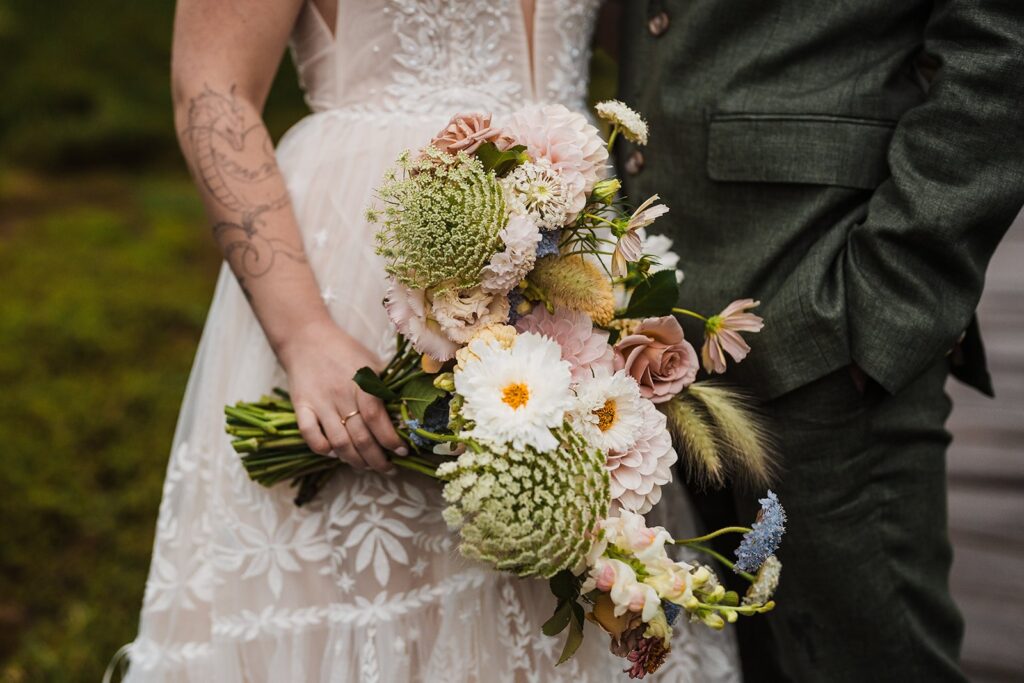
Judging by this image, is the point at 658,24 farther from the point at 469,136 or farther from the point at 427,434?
the point at 427,434

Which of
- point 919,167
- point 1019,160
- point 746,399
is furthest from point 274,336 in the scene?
point 1019,160

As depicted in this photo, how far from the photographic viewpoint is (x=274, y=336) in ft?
4.95

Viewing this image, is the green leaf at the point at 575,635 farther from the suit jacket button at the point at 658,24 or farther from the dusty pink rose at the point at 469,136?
the suit jacket button at the point at 658,24

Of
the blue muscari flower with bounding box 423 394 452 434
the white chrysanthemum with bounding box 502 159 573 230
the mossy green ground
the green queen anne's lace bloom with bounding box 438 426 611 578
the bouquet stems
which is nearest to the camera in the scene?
the green queen anne's lace bloom with bounding box 438 426 611 578

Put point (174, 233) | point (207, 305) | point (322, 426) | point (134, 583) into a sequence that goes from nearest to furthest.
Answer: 1. point (322, 426)
2. point (134, 583)
3. point (207, 305)
4. point (174, 233)

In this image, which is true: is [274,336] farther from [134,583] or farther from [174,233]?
[174,233]

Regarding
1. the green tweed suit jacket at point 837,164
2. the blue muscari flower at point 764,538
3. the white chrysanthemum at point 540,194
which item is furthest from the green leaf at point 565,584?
the green tweed suit jacket at point 837,164

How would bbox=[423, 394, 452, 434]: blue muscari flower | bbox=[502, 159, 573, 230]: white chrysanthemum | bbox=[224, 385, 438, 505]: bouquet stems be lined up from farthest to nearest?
bbox=[224, 385, 438, 505]: bouquet stems
bbox=[423, 394, 452, 434]: blue muscari flower
bbox=[502, 159, 573, 230]: white chrysanthemum

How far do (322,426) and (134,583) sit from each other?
2.05 metres

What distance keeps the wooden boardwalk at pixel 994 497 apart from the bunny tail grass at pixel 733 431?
1842 millimetres

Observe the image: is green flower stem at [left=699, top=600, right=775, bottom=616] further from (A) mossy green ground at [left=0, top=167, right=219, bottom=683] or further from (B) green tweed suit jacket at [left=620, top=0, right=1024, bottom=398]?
(A) mossy green ground at [left=0, top=167, right=219, bottom=683]

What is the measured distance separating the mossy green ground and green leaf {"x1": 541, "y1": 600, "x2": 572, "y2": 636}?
6.45 feet

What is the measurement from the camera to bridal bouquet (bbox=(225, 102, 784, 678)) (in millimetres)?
1145

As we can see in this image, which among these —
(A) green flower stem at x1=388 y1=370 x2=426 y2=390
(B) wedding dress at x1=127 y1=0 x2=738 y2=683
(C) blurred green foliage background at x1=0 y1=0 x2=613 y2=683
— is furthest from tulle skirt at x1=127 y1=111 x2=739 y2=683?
(C) blurred green foliage background at x1=0 y1=0 x2=613 y2=683
